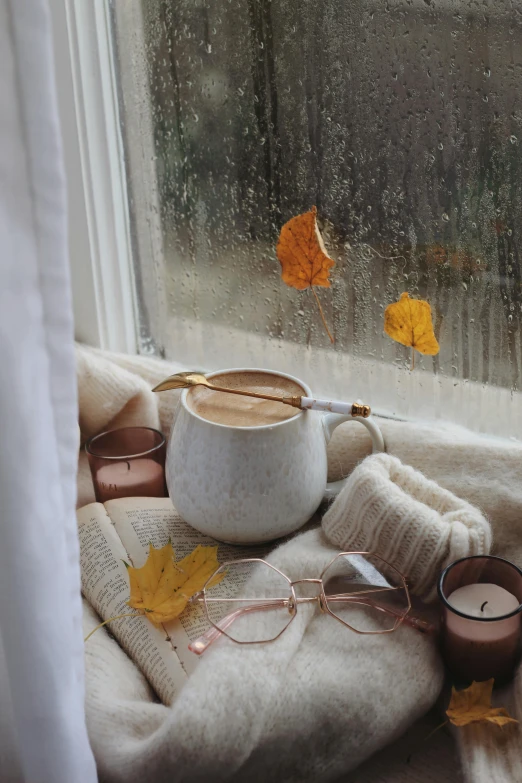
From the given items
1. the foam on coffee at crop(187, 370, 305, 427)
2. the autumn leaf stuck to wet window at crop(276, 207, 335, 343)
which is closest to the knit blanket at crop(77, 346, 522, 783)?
the foam on coffee at crop(187, 370, 305, 427)

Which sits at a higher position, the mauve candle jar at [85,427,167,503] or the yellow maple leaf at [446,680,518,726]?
the mauve candle jar at [85,427,167,503]

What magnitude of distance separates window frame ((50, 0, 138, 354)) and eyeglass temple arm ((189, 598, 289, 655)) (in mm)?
470

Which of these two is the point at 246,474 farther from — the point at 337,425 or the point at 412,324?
the point at 412,324

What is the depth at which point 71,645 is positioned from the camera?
43 cm

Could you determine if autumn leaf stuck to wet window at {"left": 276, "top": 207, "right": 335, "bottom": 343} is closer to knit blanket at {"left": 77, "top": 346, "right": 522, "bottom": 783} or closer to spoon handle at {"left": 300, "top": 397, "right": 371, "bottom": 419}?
spoon handle at {"left": 300, "top": 397, "right": 371, "bottom": 419}

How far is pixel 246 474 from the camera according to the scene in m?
0.62

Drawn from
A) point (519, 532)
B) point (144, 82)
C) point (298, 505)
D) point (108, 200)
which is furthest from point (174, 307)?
point (519, 532)

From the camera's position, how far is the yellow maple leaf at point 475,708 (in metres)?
0.52

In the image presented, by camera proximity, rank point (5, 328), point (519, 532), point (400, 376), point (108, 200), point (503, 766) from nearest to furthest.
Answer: point (5, 328)
point (503, 766)
point (519, 532)
point (400, 376)
point (108, 200)

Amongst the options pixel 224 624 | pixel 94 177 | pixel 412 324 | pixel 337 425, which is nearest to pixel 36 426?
pixel 224 624

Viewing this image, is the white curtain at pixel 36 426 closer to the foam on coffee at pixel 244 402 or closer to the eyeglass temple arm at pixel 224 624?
the eyeglass temple arm at pixel 224 624

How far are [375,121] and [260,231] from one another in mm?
175

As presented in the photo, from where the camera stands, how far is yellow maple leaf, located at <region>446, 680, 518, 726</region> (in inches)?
20.6

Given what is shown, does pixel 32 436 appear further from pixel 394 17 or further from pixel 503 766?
pixel 394 17
